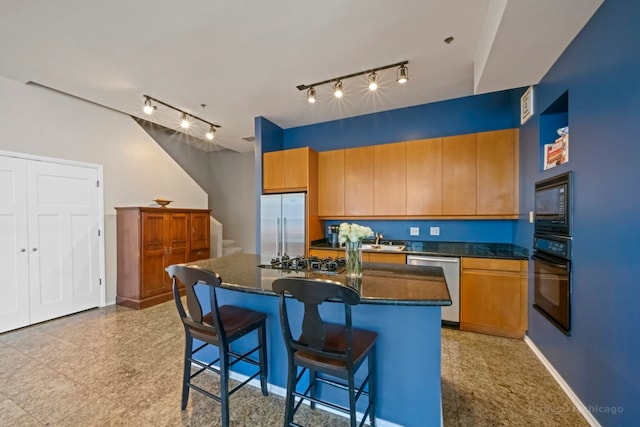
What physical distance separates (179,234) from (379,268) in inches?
148

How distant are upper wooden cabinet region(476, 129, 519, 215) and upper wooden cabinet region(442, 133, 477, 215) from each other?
0.07 m

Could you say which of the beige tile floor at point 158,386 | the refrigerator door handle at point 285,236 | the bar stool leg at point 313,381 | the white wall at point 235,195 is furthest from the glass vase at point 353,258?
the white wall at point 235,195

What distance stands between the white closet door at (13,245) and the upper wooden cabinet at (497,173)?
5597mm

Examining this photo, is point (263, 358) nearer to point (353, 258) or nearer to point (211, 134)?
point (353, 258)

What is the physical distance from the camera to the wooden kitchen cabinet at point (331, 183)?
13.2 feet

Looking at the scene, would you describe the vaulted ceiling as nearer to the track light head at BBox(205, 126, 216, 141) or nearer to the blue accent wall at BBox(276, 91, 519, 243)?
the blue accent wall at BBox(276, 91, 519, 243)

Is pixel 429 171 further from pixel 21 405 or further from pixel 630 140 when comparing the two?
pixel 21 405

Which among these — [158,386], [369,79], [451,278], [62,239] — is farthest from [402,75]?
[62,239]

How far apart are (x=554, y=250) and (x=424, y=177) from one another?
1.65 m

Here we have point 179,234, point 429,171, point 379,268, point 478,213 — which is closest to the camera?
point 379,268

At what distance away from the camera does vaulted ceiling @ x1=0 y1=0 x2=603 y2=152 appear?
78.5 inches

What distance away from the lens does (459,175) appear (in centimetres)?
336

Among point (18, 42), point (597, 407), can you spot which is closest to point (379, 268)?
point (597, 407)

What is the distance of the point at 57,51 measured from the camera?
255 cm
